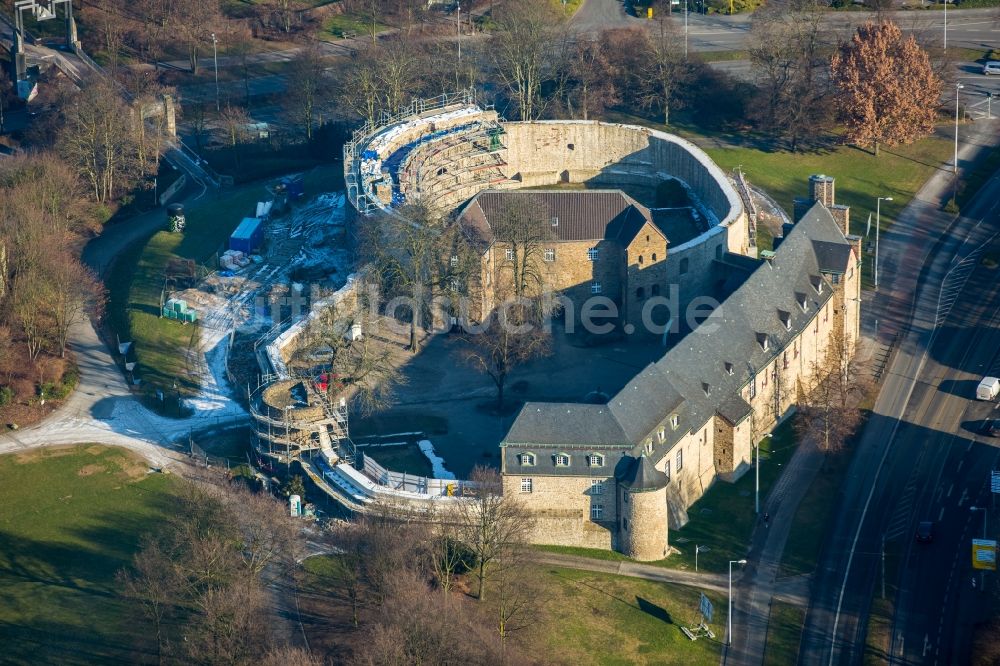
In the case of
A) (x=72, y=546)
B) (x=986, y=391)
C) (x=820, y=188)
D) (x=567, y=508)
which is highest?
(x=820, y=188)

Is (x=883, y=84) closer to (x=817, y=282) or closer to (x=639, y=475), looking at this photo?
(x=817, y=282)

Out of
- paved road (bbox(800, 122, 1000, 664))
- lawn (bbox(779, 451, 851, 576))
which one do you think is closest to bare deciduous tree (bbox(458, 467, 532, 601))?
lawn (bbox(779, 451, 851, 576))

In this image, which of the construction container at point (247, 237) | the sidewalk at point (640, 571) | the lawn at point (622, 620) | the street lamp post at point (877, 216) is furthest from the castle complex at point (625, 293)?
the street lamp post at point (877, 216)

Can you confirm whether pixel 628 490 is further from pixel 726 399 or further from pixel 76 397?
pixel 76 397

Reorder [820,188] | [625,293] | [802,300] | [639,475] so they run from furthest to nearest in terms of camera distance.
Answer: [820,188] < [625,293] < [802,300] < [639,475]

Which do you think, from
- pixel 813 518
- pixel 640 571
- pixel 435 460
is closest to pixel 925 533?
pixel 813 518

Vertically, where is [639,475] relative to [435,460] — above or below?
above
